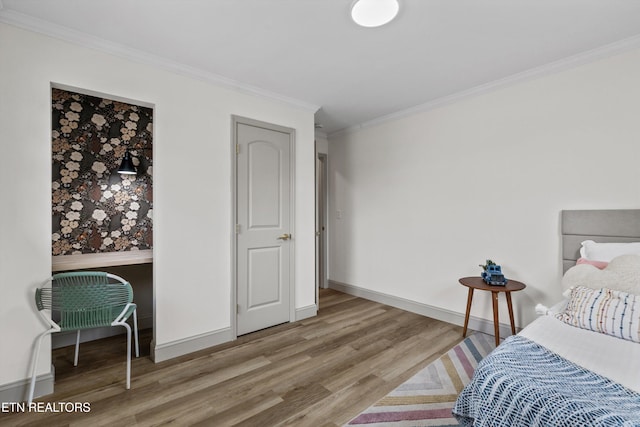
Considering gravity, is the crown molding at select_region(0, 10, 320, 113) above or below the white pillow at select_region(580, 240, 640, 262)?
above

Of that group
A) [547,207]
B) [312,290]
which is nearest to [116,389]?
[312,290]

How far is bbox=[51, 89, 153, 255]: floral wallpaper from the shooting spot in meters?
2.83

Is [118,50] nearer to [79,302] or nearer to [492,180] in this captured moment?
[79,302]

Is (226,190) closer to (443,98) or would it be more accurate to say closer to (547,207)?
(443,98)

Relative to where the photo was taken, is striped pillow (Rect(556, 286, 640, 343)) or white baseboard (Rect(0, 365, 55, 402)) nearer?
striped pillow (Rect(556, 286, 640, 343))

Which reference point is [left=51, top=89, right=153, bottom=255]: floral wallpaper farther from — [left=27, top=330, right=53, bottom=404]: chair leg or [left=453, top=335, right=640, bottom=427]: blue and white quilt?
[left=453, top=335, right=640, bottom=427]: blue and white quilt

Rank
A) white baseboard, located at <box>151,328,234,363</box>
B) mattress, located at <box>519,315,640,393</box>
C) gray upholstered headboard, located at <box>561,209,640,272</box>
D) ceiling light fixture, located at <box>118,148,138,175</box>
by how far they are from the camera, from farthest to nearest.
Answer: ceiling light fixture, located at <box>118,148,138,175</box>
white baseboard, located at <box>151,328,234,363</box>
gray upholstered headboard, located at <box>561,209,640,272</box>
mattress, located at <box>519,315,640,393</box>

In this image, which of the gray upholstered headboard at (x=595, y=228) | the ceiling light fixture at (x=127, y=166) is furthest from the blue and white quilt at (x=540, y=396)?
the ceiling light fixture at (x=127, y=166)

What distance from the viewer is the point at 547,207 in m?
2.71

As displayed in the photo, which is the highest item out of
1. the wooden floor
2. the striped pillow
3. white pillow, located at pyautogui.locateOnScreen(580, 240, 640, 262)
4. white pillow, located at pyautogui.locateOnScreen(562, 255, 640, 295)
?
white pillow, located at pyautogui.locateOnScreen(580, 240, 640, 262)

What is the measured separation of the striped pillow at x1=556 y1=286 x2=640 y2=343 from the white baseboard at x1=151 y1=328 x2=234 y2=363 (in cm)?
270

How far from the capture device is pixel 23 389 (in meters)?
1.99

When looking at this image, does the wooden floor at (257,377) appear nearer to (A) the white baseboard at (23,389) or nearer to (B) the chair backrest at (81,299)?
(A) the white baseboard at (23,389)

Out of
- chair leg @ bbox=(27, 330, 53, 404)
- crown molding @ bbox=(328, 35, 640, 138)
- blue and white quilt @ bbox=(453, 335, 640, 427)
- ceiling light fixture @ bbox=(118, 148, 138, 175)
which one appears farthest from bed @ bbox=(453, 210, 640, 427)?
ceiling light fixture @ bbox=(118, 148, 138, 175)
